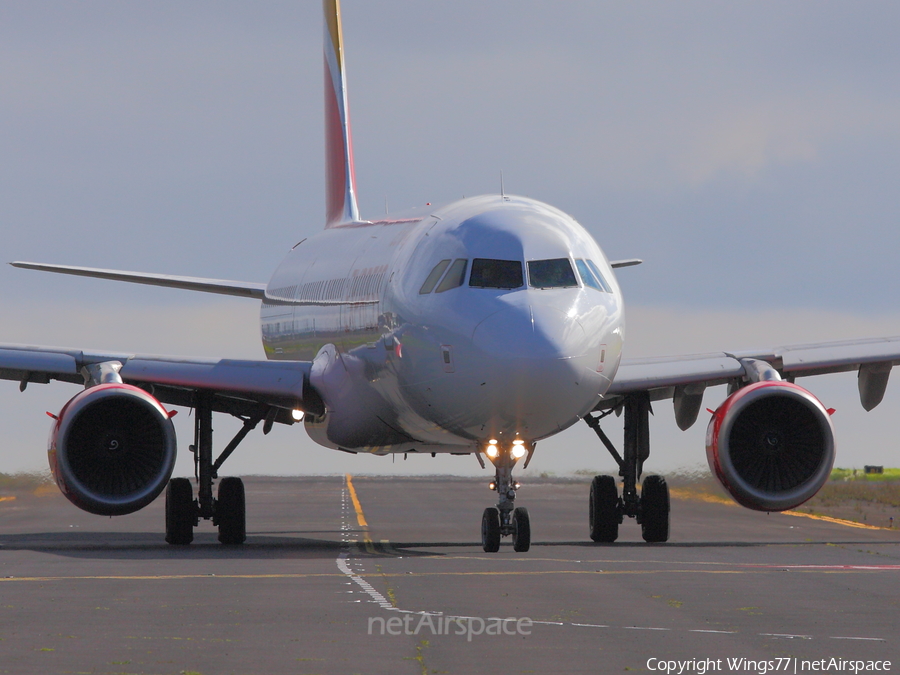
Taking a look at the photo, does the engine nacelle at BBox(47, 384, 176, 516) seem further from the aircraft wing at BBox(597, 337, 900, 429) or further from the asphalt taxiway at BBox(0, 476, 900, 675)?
the aircraft wing at BBox(597, 337, 900, 429)

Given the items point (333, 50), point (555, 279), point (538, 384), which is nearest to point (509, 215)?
point (555, 279)

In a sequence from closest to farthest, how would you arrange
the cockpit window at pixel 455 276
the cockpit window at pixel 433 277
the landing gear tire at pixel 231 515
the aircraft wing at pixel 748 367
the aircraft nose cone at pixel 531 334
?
the aircraft nose cone at pixel 531 334
the cockpit window at pixel 455 276
the cockpit window at pixel 433 277
the aircraft wing at pixel 748 367
the landing gear tire at pixel 231 515

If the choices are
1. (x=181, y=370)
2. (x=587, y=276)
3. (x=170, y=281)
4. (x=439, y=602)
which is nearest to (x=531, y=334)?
(x=587, y=276)

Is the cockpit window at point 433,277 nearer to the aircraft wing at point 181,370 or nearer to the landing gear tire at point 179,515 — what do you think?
the aircraft wing at point 181,370

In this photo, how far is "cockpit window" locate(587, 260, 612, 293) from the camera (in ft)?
65.1

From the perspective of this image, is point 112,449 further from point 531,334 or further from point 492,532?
point 531,334

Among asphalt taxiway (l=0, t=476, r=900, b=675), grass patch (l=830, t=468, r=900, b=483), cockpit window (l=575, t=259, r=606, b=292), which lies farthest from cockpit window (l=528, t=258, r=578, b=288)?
grass patch (l=830, t=468, r=900, b=483)

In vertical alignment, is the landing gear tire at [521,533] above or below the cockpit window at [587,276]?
below

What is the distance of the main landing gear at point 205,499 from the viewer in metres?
24.5

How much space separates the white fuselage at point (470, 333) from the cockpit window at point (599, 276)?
0.16ft

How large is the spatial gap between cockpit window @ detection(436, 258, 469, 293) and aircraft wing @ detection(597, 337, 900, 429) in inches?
175

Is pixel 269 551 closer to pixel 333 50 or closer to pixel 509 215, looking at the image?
pixel 509 215

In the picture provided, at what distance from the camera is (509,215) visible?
20609 millimetres

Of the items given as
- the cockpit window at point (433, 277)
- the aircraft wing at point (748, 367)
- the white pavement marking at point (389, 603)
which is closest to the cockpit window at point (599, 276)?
the cockpit window at point (433, 277)
